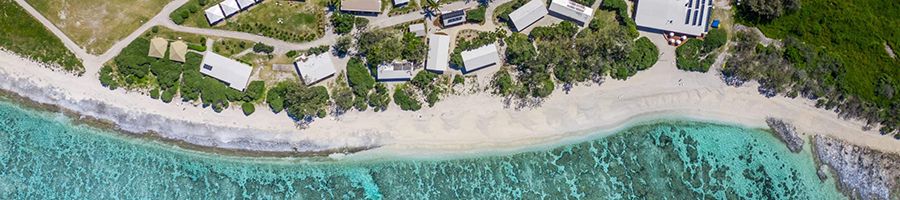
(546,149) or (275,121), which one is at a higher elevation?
(275,121)

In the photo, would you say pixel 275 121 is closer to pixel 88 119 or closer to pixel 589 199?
pixel 88 119

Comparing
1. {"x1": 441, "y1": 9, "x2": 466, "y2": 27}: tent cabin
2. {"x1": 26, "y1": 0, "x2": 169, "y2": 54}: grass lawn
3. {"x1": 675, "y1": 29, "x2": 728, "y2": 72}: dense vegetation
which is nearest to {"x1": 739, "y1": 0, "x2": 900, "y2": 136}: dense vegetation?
{"x1": 675, "y1": 29, "x2": 728, "y2": 72}: dense vegetation

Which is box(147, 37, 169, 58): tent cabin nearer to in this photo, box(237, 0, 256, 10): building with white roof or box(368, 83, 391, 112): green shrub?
box(237, 0, 256, 10): building with white roof

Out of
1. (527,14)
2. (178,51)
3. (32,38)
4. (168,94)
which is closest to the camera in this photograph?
(178,51)

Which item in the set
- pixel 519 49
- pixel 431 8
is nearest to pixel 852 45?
pixel 519 49

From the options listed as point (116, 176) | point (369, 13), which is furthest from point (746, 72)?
point (116, 176)

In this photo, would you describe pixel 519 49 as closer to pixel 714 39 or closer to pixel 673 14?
pixel 673 14
